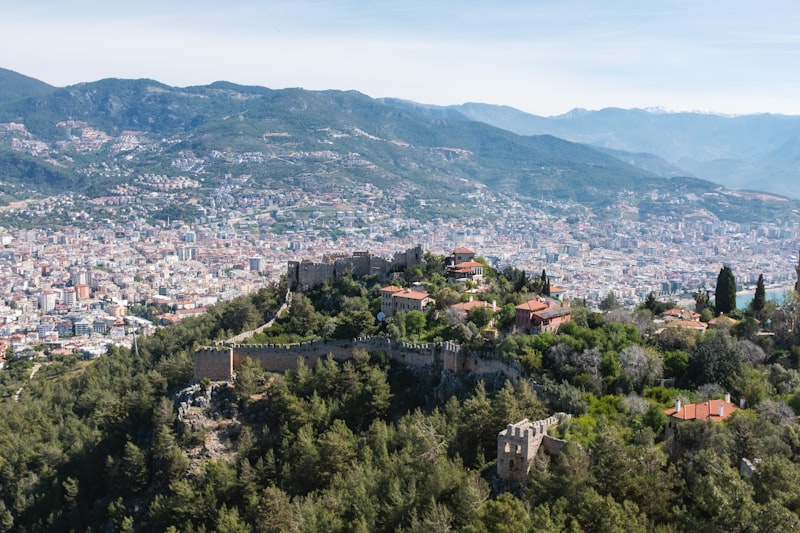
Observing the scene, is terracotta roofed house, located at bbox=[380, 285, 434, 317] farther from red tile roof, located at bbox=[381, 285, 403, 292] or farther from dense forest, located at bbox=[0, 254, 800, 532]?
dense forest, located at bbox=[0, 254, 800, 532]

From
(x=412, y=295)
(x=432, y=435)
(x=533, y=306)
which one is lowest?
(x=432, y=435)

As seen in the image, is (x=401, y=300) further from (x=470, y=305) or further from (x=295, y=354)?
(x=295, y=354)

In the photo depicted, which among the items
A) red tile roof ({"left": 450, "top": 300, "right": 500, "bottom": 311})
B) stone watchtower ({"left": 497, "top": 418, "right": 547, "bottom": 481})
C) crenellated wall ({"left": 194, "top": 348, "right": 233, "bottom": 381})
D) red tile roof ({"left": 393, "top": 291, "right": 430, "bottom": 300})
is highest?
red tile roof ({"left": 450, "top": 300, "right": 500, "bottom": 311})

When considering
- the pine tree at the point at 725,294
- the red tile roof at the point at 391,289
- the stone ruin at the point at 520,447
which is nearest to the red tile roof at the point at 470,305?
the red tile roof at the point at 391,289

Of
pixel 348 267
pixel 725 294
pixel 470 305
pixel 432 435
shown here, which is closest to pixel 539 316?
pixel 470 305

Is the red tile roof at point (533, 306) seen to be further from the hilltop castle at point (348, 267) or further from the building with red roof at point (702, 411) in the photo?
the hilltop castle at point (348, 267)

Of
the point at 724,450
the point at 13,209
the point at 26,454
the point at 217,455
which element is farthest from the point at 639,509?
the point at 13,209

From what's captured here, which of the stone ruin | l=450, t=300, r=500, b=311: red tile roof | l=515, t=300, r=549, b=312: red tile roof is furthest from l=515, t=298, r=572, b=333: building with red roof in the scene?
the stone ruin

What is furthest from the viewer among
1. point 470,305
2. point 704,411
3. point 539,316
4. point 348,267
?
point 348,267

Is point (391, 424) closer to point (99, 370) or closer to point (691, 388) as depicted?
point (691, 388)
